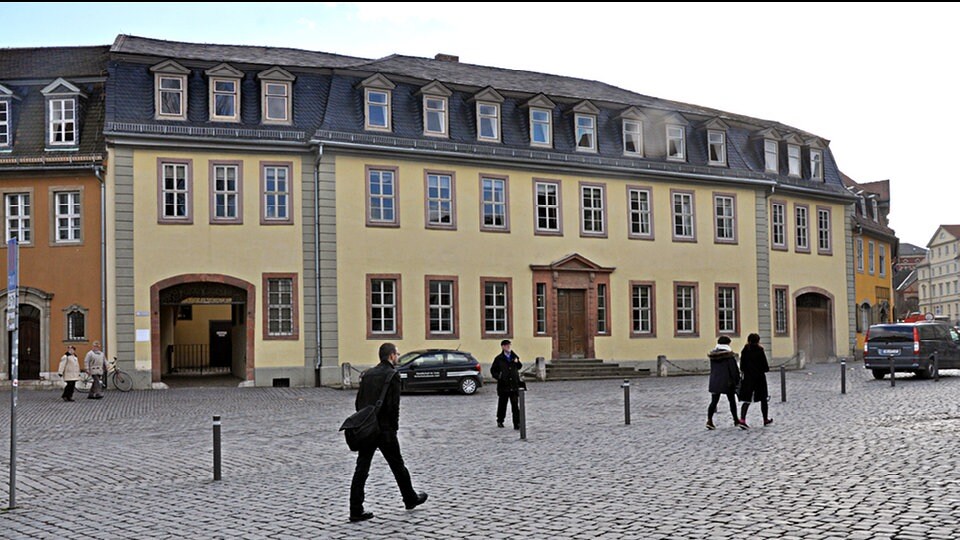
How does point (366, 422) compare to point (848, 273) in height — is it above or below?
below

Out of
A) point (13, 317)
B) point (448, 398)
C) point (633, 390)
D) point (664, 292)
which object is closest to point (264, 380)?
Result: point (448, 398)

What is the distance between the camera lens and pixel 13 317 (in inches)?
417

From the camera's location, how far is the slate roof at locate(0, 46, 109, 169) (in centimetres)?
3047

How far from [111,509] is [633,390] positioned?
18903 mm

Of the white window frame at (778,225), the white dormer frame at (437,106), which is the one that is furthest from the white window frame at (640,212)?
the white dormer frame at (437,106)

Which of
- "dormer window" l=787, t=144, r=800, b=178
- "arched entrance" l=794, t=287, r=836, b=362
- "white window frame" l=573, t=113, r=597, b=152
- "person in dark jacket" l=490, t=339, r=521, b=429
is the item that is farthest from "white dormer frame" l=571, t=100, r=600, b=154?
"person in dark jacket" l=490, t=339, r=521, b=429

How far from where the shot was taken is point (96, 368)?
26406mm

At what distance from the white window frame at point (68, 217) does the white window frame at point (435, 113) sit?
1080cm

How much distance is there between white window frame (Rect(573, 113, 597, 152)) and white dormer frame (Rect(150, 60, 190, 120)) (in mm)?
13210

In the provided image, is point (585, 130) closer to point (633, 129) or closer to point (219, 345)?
point (633, 129)

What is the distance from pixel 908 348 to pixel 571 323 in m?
11.0

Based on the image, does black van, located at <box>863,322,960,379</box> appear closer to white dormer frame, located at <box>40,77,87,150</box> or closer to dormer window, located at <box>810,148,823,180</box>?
dormer window, located at <box>810,148,823,180</box>

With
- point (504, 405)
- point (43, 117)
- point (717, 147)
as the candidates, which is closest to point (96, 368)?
point (43, 117)

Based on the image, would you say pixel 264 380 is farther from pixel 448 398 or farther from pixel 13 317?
pixel 13 317
